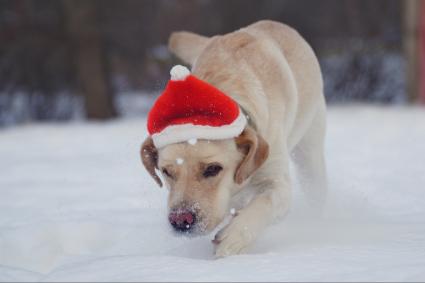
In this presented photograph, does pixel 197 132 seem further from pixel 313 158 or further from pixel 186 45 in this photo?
pixel 186 45

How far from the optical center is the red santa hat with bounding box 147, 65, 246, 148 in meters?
3.32

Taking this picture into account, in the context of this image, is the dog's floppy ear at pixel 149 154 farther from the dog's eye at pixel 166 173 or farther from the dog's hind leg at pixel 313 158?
the dog's hind leg at pixel 313 158

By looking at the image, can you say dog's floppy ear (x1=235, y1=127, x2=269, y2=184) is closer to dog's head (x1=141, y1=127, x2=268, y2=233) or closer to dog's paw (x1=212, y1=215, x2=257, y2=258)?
dog's head (x1=141, y1=127, x2=268, y2=233)

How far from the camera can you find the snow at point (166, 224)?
8.58 feet

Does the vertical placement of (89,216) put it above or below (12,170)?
below

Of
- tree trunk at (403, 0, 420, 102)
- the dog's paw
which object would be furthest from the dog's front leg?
tree trunk at (403, 0, 420, 102)

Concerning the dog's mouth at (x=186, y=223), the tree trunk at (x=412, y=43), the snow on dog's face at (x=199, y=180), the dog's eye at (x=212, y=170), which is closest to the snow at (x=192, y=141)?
the snow on dog's face at (x=199, y=180)

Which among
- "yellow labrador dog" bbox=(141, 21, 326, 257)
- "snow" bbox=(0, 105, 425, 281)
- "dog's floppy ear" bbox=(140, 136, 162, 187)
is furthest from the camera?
"dog's floppy ear" bbox=(140, 136, 162, 187)

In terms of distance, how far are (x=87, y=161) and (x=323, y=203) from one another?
3.05 metres

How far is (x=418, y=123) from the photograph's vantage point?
821cm

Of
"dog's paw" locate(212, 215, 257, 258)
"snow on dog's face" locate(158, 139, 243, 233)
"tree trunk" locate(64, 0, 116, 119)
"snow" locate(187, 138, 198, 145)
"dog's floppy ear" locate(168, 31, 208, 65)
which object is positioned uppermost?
"tree trunk" locate(64, 0, 116, 119)

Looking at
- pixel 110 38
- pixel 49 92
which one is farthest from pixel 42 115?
pixel 110 38

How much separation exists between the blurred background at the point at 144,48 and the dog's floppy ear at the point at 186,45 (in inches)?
233

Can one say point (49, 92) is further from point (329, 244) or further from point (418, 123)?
point (329, 244)
